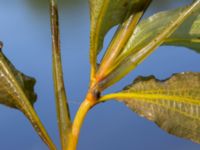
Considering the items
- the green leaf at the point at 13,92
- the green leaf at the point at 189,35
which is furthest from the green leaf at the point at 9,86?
the green leaf at the point at 189,35

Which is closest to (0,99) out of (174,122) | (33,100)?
(33,100)

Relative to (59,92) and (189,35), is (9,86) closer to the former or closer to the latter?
(59,92)

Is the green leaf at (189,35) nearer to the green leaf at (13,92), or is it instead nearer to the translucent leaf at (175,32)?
the translucent leaf at (175,32)

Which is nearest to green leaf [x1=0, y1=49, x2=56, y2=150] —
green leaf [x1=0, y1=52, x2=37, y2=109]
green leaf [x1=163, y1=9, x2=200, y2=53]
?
green leaf [x1=0, y1=52, x2=37, y2=109]

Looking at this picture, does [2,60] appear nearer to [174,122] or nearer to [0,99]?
[0,99]

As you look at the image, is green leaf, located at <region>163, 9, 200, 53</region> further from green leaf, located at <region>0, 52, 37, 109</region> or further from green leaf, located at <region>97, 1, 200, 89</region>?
green leaf, located at <region>0, 52, 37, 109</region>

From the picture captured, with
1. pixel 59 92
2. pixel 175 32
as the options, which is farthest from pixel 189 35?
pixel 59 92
